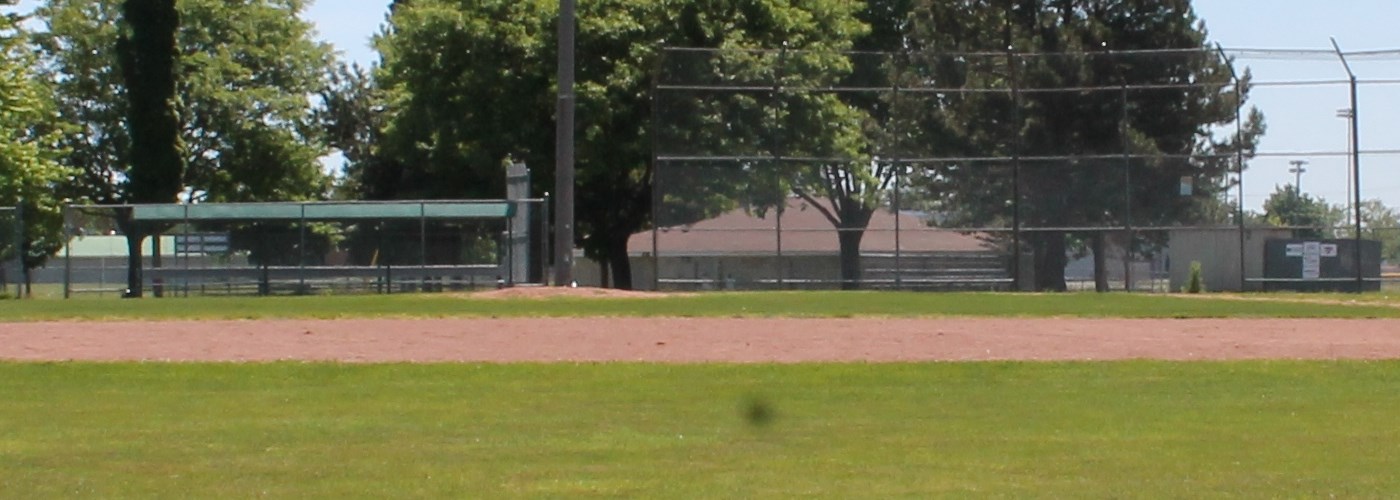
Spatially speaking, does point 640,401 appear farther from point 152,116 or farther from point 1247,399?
point 152,116

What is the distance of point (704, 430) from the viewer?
10.9m

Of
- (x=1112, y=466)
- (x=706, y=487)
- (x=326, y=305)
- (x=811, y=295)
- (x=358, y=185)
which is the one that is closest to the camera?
(x=706, y=487)

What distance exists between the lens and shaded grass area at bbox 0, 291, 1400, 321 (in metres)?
24.0

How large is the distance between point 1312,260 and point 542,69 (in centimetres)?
1859

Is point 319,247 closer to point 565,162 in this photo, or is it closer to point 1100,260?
point 565,162

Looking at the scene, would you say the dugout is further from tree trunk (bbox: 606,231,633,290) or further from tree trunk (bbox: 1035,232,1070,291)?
tree trunk (bbox: 606,231,633,290)

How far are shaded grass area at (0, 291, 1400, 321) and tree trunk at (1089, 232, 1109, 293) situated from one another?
22.1 feet

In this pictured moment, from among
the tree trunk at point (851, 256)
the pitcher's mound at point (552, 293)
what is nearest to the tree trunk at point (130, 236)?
the pitcher's mound at point (552, 293)

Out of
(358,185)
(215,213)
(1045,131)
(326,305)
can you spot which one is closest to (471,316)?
(326,305)

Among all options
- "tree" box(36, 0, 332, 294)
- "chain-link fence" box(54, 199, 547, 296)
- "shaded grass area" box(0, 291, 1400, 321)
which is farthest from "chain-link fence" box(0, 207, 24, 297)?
"tree" box(36, 0, 332, 294)

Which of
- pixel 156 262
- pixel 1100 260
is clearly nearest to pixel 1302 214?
pixel 1100 260

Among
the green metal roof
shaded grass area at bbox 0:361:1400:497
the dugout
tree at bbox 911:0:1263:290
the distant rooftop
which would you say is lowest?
shaded grass area at bbox 0:361:1400:497

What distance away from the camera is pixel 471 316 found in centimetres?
2334

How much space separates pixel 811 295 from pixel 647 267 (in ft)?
66.5
